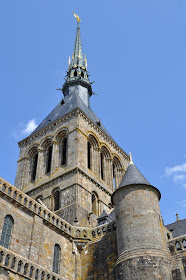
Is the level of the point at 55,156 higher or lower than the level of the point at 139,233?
higher

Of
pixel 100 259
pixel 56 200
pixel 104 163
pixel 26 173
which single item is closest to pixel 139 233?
pixel 100 259

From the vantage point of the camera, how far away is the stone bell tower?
24.4 meters

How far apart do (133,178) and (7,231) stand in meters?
7.63

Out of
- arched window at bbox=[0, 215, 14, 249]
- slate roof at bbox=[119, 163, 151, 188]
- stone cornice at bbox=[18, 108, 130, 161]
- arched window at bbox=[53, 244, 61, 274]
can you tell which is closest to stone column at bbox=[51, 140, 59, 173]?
stone cornice at bbox=[18, 108, 130, 161]

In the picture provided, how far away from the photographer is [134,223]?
681 inches

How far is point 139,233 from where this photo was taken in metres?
16.8

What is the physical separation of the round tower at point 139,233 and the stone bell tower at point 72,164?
4855 millimetres

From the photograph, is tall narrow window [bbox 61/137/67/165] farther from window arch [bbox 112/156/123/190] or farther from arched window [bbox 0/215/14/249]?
arched window [bbox 0/215/14/249]

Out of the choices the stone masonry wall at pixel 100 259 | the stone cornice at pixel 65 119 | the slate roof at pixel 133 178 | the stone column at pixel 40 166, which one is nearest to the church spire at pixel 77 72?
the stone cornice at pixel 65 119

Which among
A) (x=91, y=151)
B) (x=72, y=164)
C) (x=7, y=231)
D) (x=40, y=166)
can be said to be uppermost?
(x=91, y=151)

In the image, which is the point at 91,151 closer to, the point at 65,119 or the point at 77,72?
the point at 65,119

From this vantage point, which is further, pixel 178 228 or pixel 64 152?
pixel 64 152

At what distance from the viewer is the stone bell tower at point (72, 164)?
24391 millimetres

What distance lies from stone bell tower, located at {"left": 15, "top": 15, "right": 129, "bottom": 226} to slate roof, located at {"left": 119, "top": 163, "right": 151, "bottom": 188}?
15.2ft
